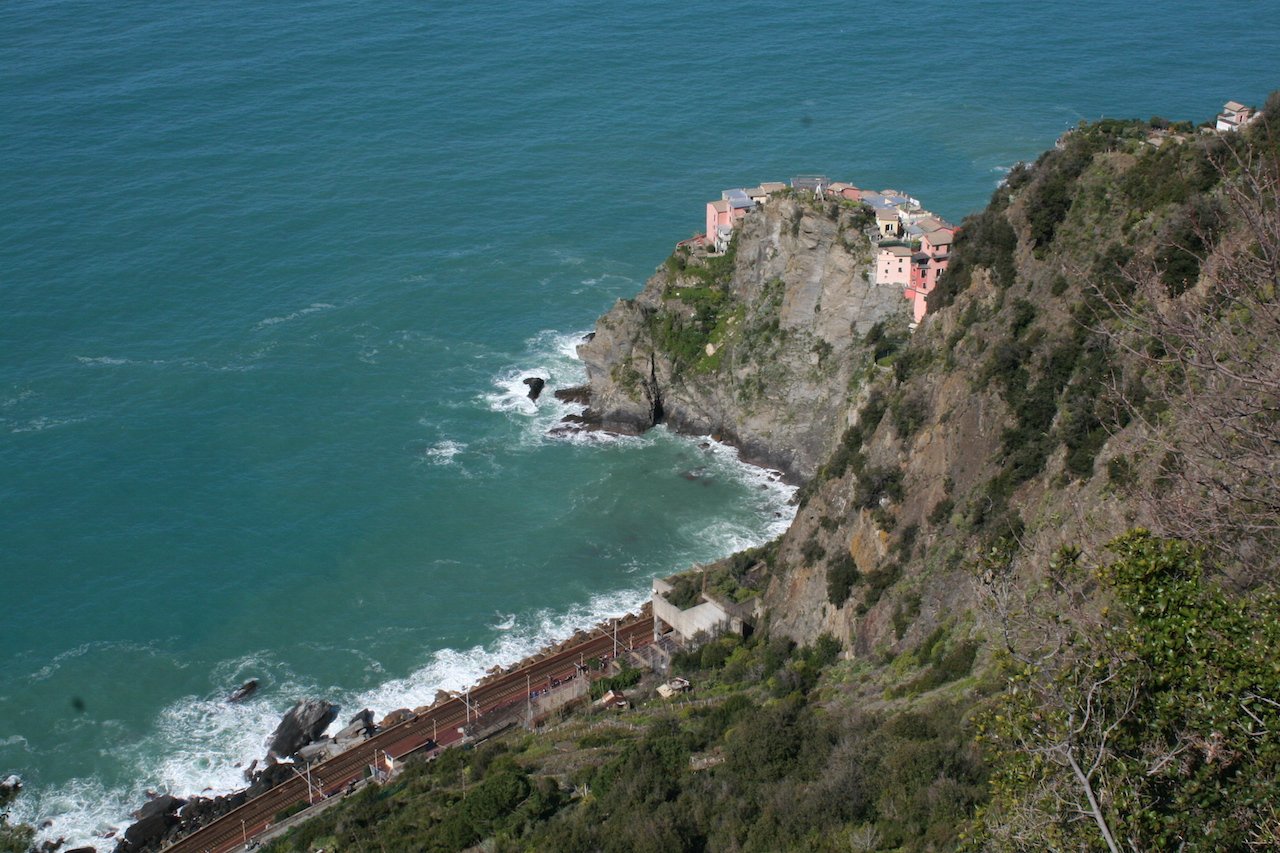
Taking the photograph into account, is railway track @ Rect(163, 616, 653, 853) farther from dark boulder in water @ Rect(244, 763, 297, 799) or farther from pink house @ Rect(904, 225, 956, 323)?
pink house @ Rect(904, 225, 956, 323)

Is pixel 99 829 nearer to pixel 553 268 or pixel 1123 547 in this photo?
pixel 1123 547

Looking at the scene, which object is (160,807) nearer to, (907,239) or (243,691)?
(243,691)

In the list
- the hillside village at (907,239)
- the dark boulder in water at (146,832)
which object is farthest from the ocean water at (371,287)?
the hillside village at (907,239)

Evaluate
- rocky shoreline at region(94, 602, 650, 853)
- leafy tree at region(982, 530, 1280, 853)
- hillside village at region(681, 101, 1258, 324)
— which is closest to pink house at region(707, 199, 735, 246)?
hillside village at region(681, 101, 1258, 324)

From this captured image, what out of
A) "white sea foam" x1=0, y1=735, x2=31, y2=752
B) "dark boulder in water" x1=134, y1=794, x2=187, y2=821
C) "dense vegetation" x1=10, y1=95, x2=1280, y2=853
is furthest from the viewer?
"white sea foam" x1=0, y1=735, x2=31, y2=752

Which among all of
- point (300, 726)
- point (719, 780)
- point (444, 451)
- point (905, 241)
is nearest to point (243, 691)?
point (300, 726)
